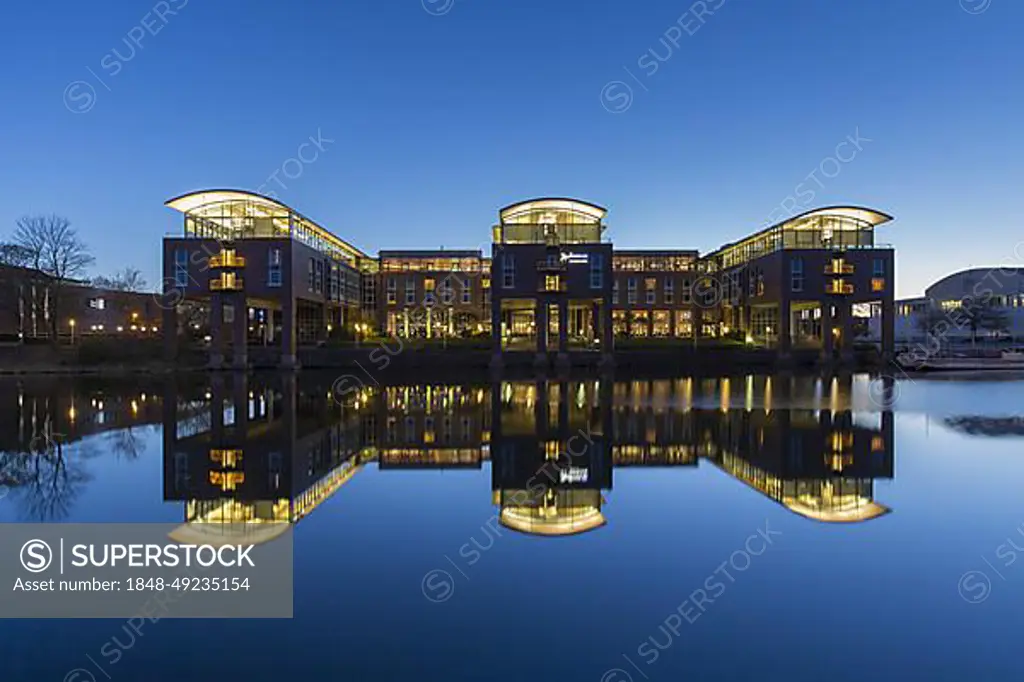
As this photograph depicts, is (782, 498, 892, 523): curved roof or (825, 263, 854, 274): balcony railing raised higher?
(825, 263, 854, 274): balcony railing

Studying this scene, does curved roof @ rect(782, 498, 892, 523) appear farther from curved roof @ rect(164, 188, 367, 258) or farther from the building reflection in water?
curved roof @ rect(164, 188, 367, 258)

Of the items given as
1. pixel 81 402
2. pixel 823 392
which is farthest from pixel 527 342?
pixel 81 402

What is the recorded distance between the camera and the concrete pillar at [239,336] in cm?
4578

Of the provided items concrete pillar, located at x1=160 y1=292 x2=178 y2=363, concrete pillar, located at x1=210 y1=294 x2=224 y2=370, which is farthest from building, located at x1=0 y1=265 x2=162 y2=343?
concrete pillar, located at x1=210 y1=294 x2=224 y2=370

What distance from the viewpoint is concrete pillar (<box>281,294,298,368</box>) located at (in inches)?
1806

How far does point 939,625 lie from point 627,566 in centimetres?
312

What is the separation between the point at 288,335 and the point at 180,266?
10.3 m

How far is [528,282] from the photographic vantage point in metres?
48.7

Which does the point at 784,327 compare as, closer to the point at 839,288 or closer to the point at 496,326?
the point at 839,288

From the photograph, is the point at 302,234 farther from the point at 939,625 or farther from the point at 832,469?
the point at 939,625

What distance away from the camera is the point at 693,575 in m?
6.93

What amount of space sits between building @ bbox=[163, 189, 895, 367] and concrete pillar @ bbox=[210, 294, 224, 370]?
0.11m
